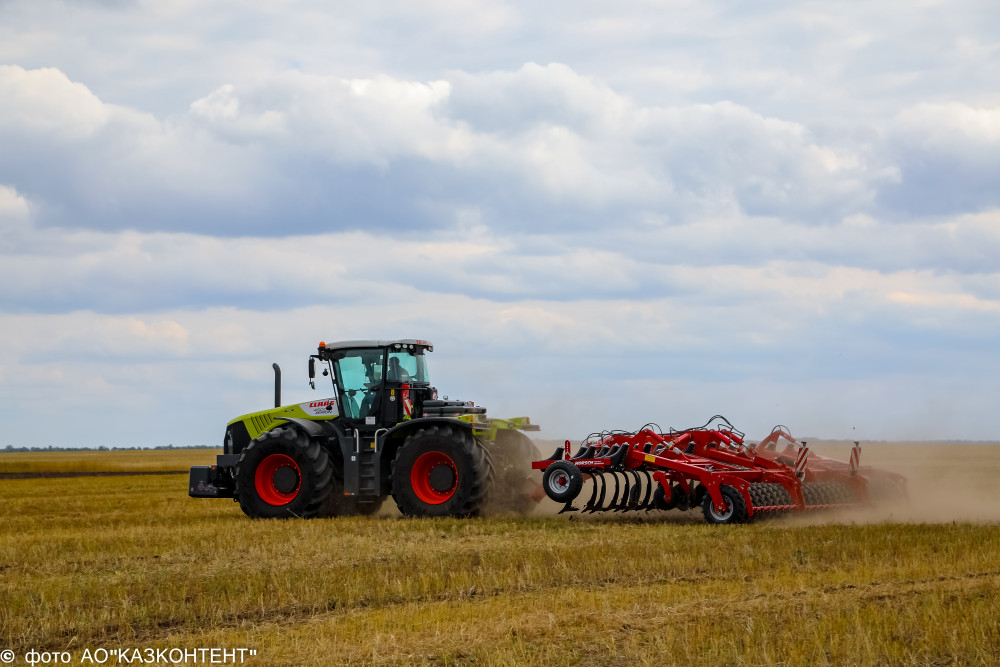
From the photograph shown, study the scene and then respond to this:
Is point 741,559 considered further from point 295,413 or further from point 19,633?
point 295,413

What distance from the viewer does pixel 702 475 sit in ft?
47.2

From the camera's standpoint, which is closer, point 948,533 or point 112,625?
point 112,625

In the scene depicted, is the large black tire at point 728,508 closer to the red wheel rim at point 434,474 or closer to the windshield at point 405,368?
the red wheel rim at point 434,474

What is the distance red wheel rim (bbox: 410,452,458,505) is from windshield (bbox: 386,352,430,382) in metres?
1.58

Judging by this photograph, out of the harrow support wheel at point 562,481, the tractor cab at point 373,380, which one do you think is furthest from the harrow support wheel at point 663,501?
the tractor cab at point 373,380

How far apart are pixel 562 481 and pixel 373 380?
3.75m

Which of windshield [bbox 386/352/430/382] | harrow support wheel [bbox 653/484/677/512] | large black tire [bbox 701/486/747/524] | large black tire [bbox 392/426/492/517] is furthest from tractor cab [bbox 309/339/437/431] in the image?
large black tire [bbox 701/486/747/524]

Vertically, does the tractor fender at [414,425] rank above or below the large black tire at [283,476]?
above

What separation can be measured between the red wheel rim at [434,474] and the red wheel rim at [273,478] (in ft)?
6.65

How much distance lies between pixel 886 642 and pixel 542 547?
531cm

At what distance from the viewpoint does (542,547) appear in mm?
11891

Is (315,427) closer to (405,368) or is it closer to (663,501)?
(405,368)

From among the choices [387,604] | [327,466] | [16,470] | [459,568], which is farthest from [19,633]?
[16,470]

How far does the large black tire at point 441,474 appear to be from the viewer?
51.2 ft
